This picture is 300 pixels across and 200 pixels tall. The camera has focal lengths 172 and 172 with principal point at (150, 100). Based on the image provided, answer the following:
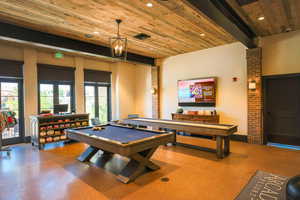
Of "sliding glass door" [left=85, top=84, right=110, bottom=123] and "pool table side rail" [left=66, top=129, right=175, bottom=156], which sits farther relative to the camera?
"sliding glass door" [left=85, top=84, right=110, bottom=123]

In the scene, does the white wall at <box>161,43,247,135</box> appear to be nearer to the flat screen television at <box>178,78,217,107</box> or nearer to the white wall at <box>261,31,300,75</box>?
the flat screen television at <box>178,78,217,107</box>

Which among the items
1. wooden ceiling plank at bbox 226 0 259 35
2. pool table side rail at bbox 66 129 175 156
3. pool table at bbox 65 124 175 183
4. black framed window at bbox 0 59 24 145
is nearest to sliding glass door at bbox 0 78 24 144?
black framed window at bbox 0 59 24 145

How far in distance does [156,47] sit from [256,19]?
2.97 meters

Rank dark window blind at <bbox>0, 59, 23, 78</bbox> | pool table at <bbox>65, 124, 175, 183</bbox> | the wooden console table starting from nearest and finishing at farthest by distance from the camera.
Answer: pool table at <bbox>65, 124, 175, 183</bbox> < dark window blind at <bbox>0, 59, 23, 78</bbox> < the wooden console table

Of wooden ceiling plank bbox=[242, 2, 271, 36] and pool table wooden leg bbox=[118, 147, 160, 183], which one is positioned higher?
wooden ceiling plank bbox=[242, 2, 271, 36]

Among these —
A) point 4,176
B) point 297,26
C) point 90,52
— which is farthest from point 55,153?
point 297,26

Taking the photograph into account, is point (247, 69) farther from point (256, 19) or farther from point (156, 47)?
point (156, 47)

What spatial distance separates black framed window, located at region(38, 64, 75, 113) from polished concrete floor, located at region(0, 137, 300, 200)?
2.15 m

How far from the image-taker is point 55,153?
4.70 m

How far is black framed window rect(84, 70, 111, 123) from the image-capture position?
298 inches

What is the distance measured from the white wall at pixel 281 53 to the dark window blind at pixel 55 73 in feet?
22.4

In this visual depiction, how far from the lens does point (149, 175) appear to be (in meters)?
3.32

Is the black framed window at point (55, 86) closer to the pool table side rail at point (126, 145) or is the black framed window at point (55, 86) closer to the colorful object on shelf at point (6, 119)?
the colorful object on shelf at point (6, 119)

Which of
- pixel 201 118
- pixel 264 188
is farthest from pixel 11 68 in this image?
pixel 264 188
